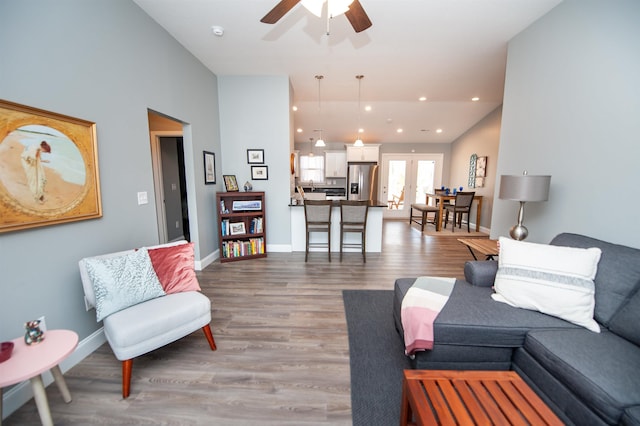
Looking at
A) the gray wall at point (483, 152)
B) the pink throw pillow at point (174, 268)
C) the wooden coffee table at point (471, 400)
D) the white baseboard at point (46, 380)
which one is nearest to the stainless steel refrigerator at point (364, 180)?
the gray wall at point (483, 152)

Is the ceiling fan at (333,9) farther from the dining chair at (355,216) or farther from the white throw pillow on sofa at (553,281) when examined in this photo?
the dining chair at (355,216)

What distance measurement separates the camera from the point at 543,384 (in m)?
1.30

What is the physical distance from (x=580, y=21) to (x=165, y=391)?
13.9ft

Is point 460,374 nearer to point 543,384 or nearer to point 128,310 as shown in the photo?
point 543,384

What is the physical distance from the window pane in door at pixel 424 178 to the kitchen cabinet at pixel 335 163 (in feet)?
8.21

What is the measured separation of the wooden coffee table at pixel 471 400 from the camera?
0.93 m

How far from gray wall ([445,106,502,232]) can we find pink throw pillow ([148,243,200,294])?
5770mm

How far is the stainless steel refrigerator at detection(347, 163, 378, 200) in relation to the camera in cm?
728

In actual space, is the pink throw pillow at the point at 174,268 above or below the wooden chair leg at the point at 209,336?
above

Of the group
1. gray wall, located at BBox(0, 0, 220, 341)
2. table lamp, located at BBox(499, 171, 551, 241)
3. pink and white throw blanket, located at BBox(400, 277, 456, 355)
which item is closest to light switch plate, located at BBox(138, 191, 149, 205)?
gray wall, located at BBox(0, 0, 220, 341)

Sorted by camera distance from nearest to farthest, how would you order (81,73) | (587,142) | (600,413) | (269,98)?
(600,413), (81,73), (587,142), (269,98)

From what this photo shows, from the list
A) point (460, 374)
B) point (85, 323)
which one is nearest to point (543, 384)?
point (460, 374)

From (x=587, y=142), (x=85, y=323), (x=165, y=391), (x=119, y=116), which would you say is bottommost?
(x=165, y=391)

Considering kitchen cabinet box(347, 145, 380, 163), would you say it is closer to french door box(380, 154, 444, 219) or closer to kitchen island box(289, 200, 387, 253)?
french door box(380, 154, 444, 219)
